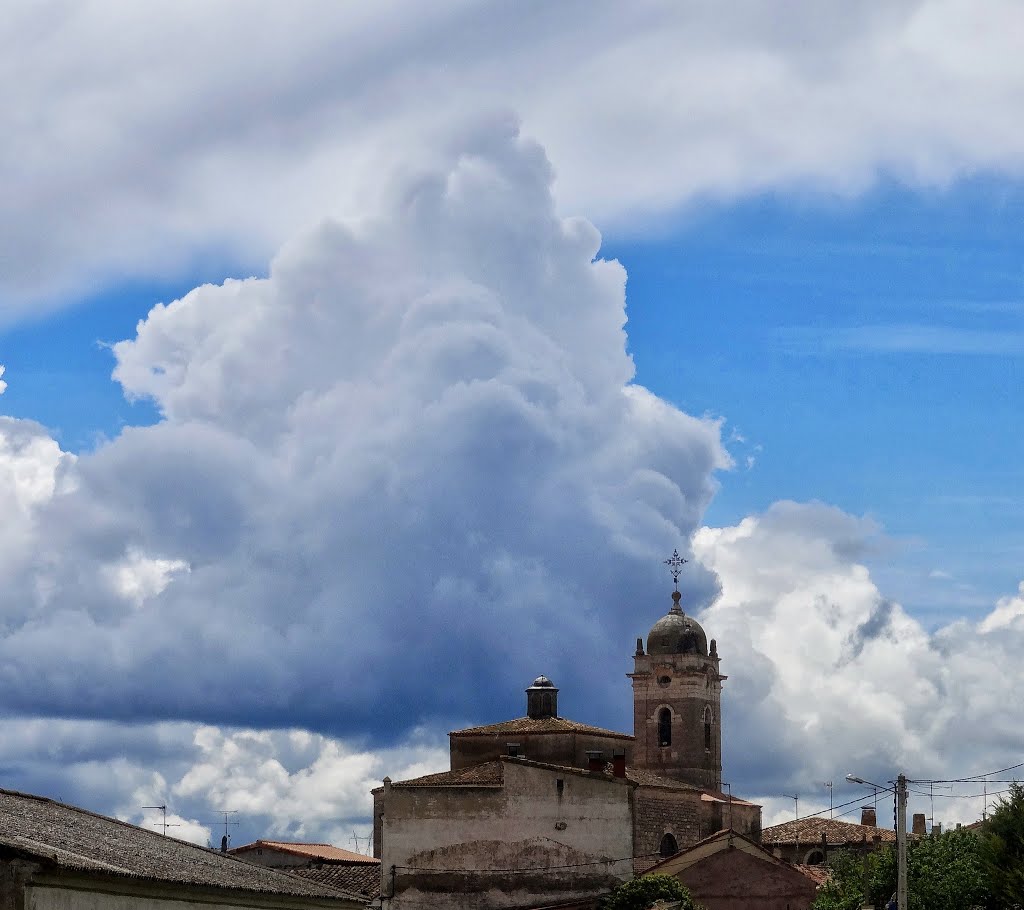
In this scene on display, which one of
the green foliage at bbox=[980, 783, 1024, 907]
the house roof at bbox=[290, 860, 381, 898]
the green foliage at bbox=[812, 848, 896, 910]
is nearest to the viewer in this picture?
the green foliage at bbox=[980, 783, 1024, 907]

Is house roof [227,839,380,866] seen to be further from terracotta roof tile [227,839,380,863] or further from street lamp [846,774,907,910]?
street lamp [846,774,907,910]

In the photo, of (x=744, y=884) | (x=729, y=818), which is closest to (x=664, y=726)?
(x=729, y=818)

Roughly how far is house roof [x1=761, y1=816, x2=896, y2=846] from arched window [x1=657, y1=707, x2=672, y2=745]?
8.19m

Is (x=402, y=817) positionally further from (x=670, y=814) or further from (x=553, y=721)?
(x=670, y=814)

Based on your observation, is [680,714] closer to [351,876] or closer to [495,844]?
[351,876]

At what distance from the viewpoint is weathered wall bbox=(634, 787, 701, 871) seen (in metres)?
85.8

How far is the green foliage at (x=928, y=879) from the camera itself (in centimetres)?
5506

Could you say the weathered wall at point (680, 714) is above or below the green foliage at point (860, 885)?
above

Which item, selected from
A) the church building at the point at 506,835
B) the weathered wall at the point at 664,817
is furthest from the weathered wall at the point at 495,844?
the weathered wall at the point at 664,817

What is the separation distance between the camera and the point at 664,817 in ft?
288

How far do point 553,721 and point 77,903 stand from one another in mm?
59373

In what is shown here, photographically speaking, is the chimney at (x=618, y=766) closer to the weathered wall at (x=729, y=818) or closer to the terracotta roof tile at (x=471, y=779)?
the terracotta roof tile at (x=471, y=779)

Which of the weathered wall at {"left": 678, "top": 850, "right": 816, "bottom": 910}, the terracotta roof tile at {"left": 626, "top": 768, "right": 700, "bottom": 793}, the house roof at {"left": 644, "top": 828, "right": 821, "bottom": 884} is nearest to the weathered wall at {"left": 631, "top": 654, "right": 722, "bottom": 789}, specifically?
the terracotta roof tile at {"left": 626, "top": 768, "right": 700, "bottom": 793}

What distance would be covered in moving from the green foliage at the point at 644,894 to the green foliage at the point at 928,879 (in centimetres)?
532
